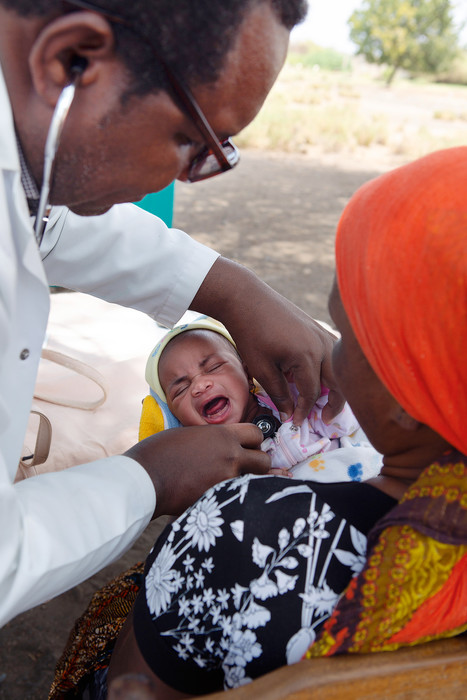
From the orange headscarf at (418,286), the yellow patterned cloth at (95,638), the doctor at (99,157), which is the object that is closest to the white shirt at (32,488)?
the doctor at (99,157)

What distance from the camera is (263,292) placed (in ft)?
7.36

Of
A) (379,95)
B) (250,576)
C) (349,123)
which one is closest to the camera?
(250,576)

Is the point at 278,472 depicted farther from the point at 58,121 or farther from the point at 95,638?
the point at 58,121

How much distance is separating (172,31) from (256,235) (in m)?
7.97

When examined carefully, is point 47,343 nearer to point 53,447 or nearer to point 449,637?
point 53,447

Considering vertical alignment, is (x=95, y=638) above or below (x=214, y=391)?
below

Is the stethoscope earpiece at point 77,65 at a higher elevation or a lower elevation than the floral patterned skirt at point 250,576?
higher

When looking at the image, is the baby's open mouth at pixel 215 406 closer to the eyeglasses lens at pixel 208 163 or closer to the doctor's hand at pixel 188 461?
the doctor's hand at pixel 188 461

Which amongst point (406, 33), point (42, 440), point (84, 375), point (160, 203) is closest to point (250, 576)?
point (42, 440)

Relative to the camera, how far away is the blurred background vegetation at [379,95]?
54.5 feet

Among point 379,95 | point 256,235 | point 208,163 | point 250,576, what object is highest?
point 208,163

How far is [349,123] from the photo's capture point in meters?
18.4

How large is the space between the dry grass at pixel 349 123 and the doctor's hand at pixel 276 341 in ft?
46.1

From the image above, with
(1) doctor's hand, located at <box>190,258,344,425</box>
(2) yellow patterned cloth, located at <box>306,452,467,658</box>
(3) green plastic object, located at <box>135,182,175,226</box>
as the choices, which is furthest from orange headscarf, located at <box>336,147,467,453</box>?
(3) green plastic object, located at <box>135,182,175,226</box>
